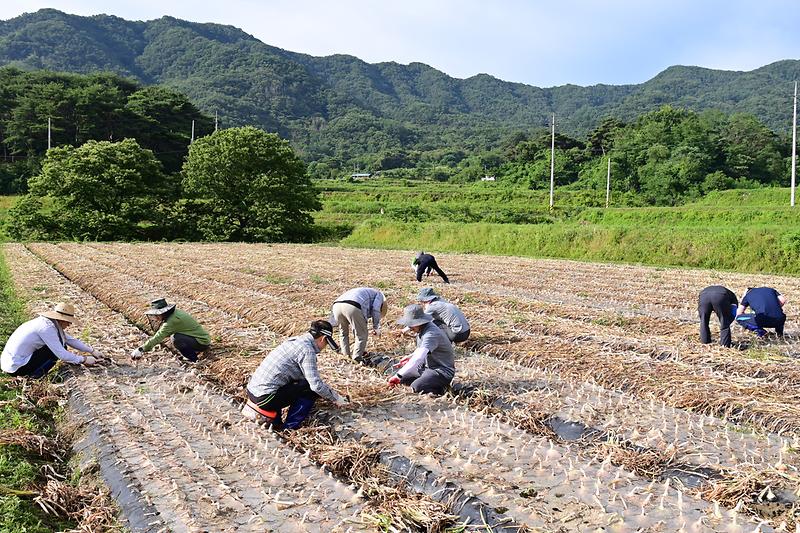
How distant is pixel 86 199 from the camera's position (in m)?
37.2

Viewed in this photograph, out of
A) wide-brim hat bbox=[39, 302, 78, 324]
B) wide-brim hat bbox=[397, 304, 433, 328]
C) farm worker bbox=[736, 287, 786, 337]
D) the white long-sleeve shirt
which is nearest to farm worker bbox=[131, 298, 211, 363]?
wide-brim hat bbox=[39, 302, 78, 324]

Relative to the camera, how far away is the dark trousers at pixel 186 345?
8547 millimetres

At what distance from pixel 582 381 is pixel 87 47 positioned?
592ft

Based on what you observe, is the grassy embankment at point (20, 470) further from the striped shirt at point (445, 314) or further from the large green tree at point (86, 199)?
the large green tree at point (86, 199)

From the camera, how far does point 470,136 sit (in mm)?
139500

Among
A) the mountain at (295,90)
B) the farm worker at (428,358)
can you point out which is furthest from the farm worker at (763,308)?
the mountain at (295,90)

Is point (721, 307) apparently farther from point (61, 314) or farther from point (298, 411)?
point (61, 314)

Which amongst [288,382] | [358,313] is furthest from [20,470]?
[358,313]

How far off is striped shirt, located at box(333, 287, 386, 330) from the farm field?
0.71 meters

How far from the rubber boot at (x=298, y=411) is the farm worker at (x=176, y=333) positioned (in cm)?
289

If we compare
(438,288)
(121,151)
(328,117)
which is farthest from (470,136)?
(438,288)

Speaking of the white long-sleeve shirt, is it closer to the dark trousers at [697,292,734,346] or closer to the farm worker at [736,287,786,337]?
the dark trousers at [697,292,734,346]

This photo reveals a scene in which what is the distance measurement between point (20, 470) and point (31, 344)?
2.90 m

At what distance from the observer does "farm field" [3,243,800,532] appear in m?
4.49
